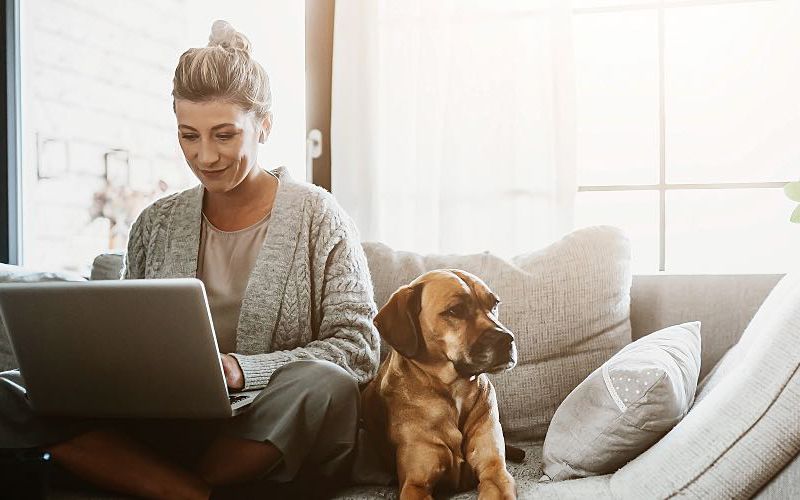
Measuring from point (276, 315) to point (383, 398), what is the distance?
0.32m

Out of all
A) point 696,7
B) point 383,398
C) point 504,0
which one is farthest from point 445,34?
point 383,398

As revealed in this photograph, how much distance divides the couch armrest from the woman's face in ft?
3.15

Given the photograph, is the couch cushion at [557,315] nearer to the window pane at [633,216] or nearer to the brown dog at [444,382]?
the brown dog at [444,382]

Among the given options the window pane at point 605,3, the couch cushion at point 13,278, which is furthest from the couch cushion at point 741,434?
the window pane at point 605,3

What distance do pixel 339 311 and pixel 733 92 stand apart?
1716 millimetres

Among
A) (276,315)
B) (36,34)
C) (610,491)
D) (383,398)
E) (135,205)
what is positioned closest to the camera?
(610,491)

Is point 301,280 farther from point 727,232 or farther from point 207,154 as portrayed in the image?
point 727,232

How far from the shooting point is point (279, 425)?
1330 mm

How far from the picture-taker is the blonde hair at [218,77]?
165cm

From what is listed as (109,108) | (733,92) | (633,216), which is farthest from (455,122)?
(109,108)

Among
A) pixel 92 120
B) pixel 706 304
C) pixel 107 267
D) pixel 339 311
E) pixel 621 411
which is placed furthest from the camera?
pixel 92 120

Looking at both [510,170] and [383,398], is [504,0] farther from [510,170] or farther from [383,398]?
[383,398]

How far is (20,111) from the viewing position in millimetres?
2762

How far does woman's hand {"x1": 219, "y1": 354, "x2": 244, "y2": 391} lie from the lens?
137 cm
